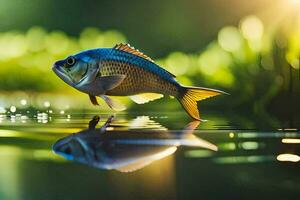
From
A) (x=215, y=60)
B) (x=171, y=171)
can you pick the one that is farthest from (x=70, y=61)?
(x=215, y=60)

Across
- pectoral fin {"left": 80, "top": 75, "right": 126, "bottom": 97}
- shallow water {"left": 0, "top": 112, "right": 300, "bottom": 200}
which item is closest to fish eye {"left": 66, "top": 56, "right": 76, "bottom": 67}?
pectoral fin {"left": 80, "top": 75, "right": 126, "bottom": 97}

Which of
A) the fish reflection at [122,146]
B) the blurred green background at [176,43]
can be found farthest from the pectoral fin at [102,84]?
the blurred green background at [176,43]

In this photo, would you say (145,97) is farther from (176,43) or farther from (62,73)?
(176,43)

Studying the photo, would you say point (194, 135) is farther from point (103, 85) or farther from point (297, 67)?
point (297, 67)

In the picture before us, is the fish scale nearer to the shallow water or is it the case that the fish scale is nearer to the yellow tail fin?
the yellow tail fin

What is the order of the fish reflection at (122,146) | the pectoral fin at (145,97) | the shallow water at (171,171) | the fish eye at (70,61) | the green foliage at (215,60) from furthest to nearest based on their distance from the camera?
the green foliage at (215,60), the pectoral fin at (145,97), the fish eye at (70,61), the fish reflection at (122,146), the shallow water at (171,171)

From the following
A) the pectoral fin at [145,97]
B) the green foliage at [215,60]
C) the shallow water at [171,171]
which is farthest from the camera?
the green foliage at [215,60]

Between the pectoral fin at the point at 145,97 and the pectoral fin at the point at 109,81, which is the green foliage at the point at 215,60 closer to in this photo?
the pectoral fin at the point at 145,97
